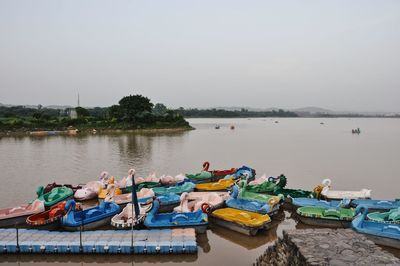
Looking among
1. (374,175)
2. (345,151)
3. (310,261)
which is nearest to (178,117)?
(345,151)

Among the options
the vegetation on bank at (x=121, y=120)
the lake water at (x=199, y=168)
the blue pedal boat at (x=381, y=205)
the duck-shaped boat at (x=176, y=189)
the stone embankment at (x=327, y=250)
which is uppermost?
the vegetation on bank at (x=121, y=120)

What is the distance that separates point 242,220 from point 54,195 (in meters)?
10.1

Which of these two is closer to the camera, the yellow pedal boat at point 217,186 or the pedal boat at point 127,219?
the pedal boat at point 127,219

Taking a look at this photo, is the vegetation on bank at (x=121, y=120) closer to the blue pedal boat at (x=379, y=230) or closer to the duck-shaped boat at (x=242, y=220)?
the duck-shaped boat at (x=242, y=220)

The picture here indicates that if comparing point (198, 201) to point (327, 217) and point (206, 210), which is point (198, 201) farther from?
point (327, 217)

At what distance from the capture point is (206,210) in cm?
1396

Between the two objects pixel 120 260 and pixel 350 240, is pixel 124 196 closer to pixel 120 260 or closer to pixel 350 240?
pixel 120 260

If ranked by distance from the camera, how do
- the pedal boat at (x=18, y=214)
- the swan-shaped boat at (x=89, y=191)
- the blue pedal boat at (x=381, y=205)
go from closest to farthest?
the pedal boat at (x=18, y=214) → the blue pedal boat at (x=381, y=205) → the swan-shaped boat at (x=89, y=191)

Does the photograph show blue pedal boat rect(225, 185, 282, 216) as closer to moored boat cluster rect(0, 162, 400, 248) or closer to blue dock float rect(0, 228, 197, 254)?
moored boat cluster rect(0, 162, 400, 248)

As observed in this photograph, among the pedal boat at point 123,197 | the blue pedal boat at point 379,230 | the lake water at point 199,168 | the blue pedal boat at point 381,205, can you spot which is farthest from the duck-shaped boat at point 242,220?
the blue pedal boat at point 381,205

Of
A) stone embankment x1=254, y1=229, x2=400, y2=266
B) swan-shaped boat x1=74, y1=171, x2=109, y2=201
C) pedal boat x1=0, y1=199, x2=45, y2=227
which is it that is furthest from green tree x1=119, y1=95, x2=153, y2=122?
stone embankment x1=254, y1=229, x2=400, y2=266

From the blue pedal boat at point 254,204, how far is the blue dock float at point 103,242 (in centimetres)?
349

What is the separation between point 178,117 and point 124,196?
212 ft

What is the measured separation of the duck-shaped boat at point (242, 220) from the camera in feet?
42.3
